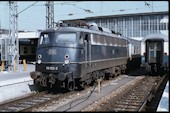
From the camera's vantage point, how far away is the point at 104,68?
18.1 metres

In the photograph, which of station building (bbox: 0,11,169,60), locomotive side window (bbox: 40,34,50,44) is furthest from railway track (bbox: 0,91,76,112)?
station building (bbox: 0,11,169,60)

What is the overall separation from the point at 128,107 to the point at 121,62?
39.8 feet

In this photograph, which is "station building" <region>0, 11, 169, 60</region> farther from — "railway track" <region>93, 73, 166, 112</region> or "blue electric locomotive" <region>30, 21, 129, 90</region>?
"railway track" <region>93, 73, 166, 112</region>

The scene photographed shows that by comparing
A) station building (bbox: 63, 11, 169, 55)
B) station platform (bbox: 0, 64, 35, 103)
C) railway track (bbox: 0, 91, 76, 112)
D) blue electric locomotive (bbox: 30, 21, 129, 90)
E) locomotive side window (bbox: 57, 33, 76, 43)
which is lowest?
railway track (bbox: 0, 91, 76, 112)

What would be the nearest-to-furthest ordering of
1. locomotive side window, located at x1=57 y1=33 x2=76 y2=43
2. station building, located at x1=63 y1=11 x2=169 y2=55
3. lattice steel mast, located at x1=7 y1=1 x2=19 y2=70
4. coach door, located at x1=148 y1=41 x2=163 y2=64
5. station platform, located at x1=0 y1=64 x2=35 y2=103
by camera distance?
station platform, located at x1=0 y1=64 x2=35 y2=103 → locomotive side window, located at x1=57 y1=33 x2=76 y2=43 → coach door, located at x1=148 y1=41 x2=163 y2=64 → lattice steel mast, located at x1=7 y1=1 x2=19 y2=70 → station building, located at x1=63 y1=11 x2=169 y2=55

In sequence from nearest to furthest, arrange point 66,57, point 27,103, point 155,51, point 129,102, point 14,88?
point 27,103, point 129,102, point 14,88, point 66,57, point 155,51

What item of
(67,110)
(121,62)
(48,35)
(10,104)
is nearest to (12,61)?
(121,62)

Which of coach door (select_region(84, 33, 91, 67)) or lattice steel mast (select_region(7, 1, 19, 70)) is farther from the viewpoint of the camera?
lattice steel mast (select_region(7, 1, 19, 70))

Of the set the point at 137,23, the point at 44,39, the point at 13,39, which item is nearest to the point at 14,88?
the point at 44,39

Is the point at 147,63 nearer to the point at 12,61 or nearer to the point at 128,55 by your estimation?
the point at 128,55

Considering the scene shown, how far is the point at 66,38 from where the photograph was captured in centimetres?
1446

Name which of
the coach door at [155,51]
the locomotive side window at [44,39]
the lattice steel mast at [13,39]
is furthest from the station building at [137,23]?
the locomotive side window at [44,39]

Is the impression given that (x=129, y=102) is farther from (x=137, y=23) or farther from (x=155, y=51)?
(x=137, y=23)

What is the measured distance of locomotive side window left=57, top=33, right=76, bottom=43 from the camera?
14334mm
